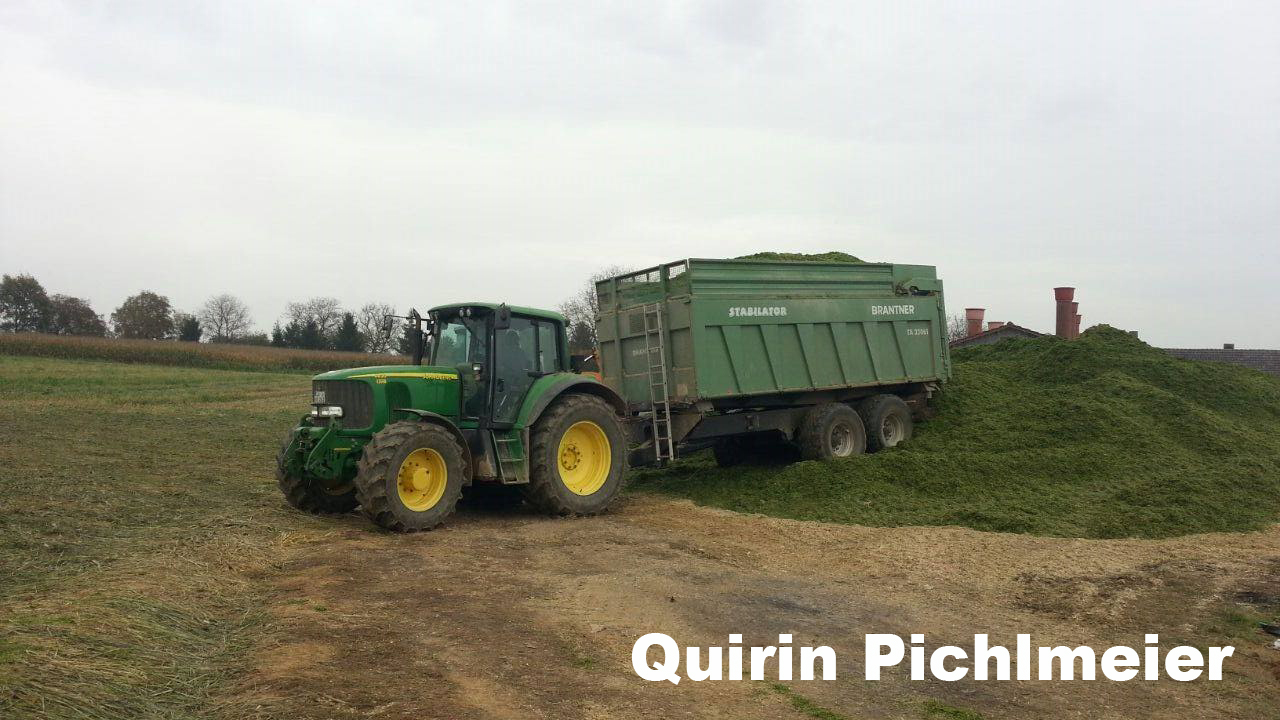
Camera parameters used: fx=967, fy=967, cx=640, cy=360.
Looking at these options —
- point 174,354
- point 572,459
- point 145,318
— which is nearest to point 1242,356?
point 572,459

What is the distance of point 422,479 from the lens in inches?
368

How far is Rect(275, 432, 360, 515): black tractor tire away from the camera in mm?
10039

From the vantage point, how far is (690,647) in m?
6.01

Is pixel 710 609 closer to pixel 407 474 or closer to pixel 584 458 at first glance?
pixel 407 474

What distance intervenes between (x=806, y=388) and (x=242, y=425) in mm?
14338

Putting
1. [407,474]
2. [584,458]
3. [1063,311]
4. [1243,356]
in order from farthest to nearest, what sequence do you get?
[1243,356], [1063,311], [584,458], [407,474]

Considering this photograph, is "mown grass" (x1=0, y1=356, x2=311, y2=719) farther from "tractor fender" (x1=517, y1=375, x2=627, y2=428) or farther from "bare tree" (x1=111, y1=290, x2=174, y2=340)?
"bare tree" (x1=111, y1=290, x2=174, y2=340)

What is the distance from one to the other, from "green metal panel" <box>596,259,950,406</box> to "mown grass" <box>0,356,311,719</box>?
186 inches

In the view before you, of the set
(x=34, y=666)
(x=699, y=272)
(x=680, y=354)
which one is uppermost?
(x=699, y=272)

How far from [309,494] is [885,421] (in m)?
8.04

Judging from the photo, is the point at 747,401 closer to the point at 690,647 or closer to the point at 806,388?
the point at 806,388

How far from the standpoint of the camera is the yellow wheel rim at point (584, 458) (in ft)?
35.0

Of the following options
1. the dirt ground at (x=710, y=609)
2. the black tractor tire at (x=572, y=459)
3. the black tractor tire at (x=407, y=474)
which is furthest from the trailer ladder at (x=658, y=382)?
the black tractor tire at (x=407, y=474)

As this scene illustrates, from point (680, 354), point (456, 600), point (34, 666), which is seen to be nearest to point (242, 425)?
point (680, 354)
